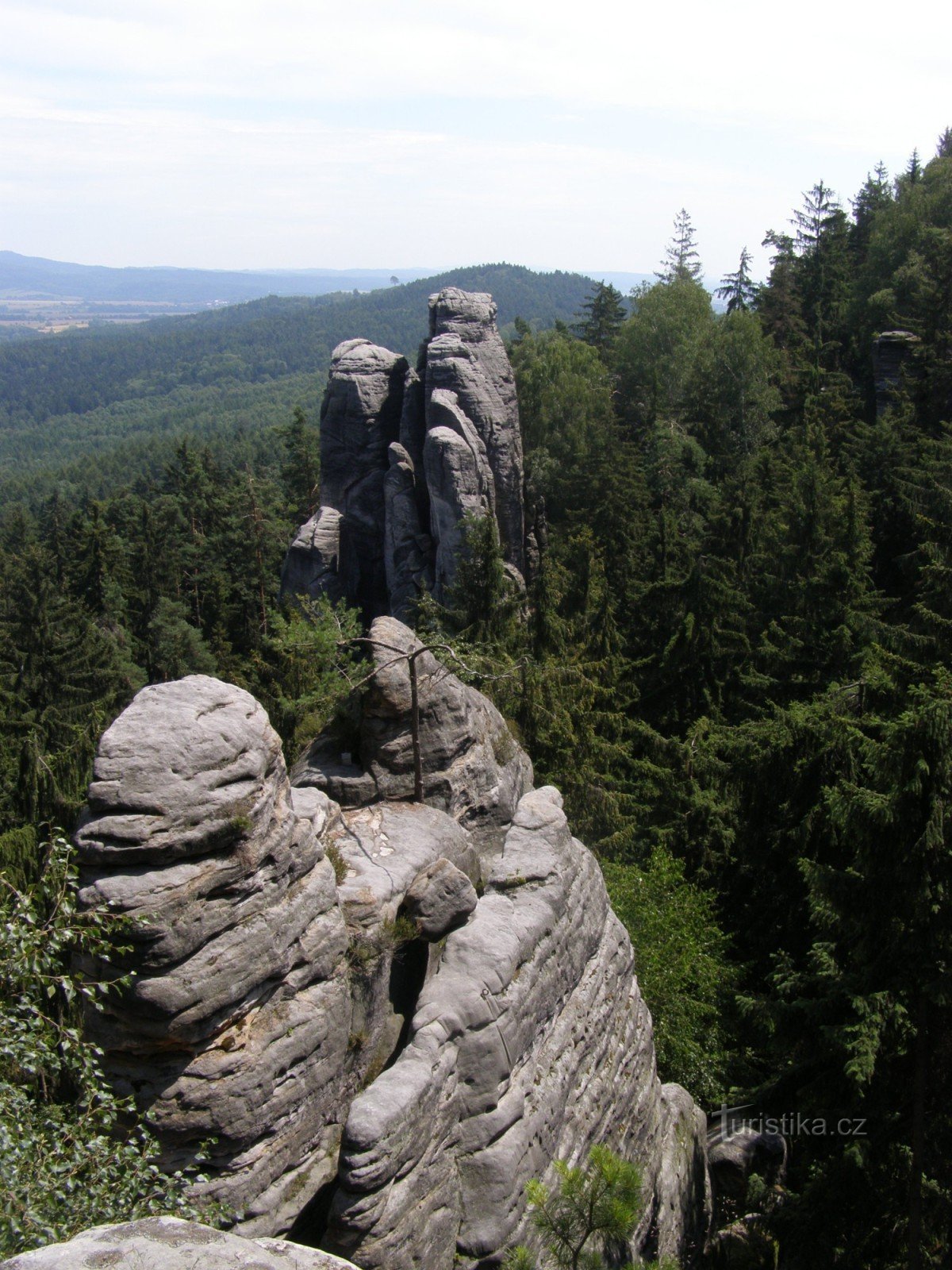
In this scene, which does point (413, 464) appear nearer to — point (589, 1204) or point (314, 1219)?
point (314, 1219)

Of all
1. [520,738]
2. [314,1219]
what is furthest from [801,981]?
[520,738]

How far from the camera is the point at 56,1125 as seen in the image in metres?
6.68

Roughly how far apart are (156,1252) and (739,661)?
24462mm

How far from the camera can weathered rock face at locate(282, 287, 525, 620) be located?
3706cm

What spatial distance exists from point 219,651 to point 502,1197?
35.2 meters

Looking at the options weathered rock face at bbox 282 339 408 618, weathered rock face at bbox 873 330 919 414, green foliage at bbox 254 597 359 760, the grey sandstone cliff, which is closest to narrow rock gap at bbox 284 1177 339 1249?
the grey sandstone cliff

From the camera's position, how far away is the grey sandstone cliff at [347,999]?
7.58 m

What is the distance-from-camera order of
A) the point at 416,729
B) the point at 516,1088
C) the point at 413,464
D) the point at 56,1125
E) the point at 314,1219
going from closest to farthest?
1. the point at 56,1125
2. the point at 314,1219
3. the point at 516,1088
4. the point at 416,729
5. the point at 413,464

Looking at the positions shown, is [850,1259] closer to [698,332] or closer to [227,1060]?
[227,1060]

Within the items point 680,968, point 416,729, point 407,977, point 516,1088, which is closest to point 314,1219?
point 516,1088

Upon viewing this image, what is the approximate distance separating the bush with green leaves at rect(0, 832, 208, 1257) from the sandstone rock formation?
2.19 feet

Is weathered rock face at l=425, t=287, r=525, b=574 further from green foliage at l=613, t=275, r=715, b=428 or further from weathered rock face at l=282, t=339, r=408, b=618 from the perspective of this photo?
green foliage at l=613, t=275, r=715, b=428

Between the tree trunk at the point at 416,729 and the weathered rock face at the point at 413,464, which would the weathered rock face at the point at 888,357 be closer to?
the weathered rock face at the point at 413,464

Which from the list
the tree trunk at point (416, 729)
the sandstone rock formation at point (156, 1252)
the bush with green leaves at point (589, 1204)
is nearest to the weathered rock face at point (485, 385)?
the tree trunk at point (416, 729)
